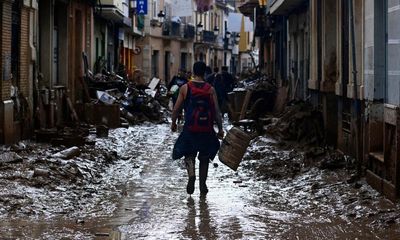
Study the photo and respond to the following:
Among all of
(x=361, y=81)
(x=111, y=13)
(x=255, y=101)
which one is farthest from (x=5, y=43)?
(x=111, y=13)

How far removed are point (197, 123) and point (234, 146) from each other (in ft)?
2.94

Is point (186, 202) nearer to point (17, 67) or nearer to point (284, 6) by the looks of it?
point (17, 67)

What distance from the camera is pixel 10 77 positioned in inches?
594

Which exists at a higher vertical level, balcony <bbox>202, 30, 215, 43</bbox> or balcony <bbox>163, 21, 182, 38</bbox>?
balcony <bbox>202, 30, 215, 43</bbox>

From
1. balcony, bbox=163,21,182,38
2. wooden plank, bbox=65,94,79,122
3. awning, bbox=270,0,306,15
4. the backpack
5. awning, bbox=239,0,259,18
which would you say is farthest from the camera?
balcony, bbox=163,21,182,38

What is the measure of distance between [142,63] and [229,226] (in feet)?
146

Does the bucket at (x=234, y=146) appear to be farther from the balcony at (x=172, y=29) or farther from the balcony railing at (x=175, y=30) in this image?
the balcony railing at (x=175, y=30)

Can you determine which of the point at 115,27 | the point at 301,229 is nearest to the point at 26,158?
the point at 301,229

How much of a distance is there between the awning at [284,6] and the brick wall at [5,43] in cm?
894

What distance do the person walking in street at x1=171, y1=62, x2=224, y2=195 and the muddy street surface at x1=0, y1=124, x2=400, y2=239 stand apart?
1.66 ft

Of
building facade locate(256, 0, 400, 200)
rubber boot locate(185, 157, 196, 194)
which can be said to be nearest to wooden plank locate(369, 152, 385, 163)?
building facade locate(256, 0, 400, 200)

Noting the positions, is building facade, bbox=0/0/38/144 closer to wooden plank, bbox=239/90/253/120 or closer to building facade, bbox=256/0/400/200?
building facade, bbox=256/0/400/200

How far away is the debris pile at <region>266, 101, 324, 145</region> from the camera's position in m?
15.4

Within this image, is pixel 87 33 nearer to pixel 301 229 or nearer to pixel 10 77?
pixel 10 77
